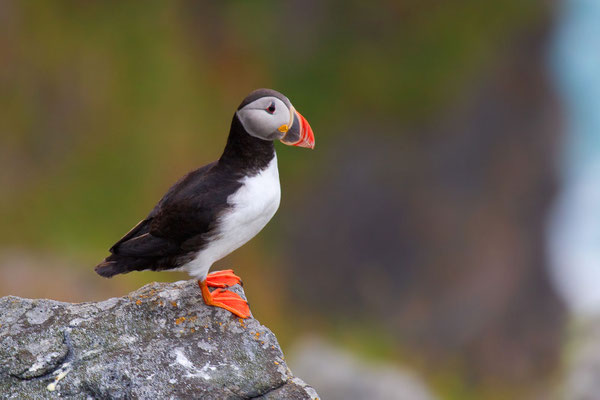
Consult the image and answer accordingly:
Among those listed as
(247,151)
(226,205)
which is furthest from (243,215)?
(247,151)

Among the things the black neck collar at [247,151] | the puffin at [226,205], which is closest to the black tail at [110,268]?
the puffin at [226,205]

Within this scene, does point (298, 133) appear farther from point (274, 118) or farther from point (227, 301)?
point (227, 301)

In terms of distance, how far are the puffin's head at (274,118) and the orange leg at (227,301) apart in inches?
45.5

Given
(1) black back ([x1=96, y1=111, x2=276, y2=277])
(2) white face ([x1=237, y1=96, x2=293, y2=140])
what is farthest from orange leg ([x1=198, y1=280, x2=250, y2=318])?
(2) white face ([x1=237, y1=96, x2=293, y2=140])

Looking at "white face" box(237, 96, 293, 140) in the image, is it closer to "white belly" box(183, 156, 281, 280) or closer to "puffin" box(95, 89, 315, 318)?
"puffin" box(95, 89, 315, 318)

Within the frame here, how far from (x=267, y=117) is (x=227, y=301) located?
52.3 inches

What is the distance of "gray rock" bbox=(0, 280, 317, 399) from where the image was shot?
4.60 meters

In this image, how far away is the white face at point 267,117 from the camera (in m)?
5.08

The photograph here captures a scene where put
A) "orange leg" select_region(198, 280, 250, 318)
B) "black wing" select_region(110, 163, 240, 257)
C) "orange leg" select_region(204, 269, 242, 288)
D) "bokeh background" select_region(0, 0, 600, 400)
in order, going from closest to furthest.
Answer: "black wing" select_region(110, 163, 240, 257) < "orange leg" select_region(198, 280, 250, 318) < "orange leg" select_region(204, 269, 242, 288) < "bokeh background" select_region(0, 0, 600, 400)

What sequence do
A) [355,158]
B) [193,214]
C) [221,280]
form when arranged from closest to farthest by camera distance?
[193,214] → [221,280] → [355,158]

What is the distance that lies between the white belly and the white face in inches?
11.0

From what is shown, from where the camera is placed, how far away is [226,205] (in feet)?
16.9

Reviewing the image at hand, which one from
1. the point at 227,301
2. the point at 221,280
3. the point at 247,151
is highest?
the point at 247,151

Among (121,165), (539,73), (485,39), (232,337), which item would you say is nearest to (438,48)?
(485,39)
